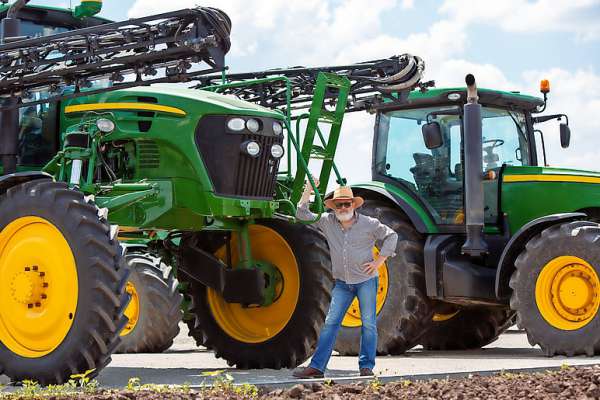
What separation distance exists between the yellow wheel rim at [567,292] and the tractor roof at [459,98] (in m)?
2.39

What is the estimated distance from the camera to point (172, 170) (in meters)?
10.1

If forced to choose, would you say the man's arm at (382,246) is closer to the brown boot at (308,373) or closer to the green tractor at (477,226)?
the brown boot at (308,373)

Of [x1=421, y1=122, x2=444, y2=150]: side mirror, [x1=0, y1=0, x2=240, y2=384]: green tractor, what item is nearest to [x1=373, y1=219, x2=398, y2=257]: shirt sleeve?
[x1=0, y1=0, x2=240, y2=384]: green tractor

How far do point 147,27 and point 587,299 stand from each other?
4.97 m

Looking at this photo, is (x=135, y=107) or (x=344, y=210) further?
(x=135, y=107)

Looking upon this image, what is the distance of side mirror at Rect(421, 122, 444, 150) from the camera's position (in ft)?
41.2

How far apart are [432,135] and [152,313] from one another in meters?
3.71

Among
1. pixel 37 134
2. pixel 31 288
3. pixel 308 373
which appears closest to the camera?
pixel 31 288

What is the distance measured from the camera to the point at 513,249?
40.5 ft

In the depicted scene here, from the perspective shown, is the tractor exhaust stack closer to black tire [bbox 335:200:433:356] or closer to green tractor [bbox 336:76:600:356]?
green tractor [bbox 336:76:600:356]

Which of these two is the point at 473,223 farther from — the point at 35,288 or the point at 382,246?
the point at 35,288

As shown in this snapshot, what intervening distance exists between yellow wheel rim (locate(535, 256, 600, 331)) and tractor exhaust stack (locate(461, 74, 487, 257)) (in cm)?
91

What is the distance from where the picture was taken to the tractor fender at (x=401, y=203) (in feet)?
43.2

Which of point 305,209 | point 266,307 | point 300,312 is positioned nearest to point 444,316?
point 266,307
